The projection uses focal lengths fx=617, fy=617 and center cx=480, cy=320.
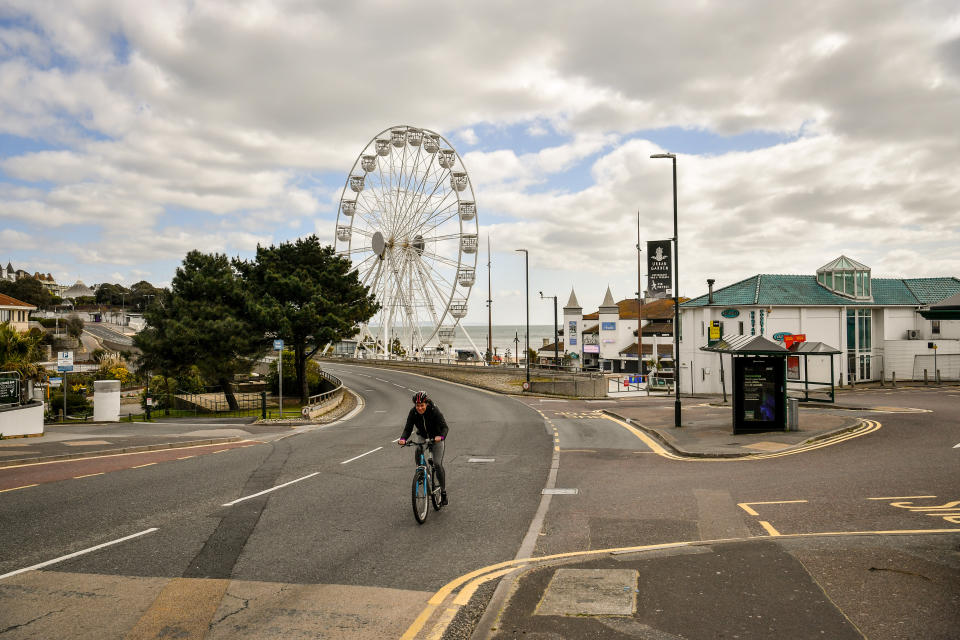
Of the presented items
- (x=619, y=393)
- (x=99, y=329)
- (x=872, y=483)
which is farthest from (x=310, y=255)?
(x=99, y=329)

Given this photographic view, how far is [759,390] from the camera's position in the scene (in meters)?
18.0

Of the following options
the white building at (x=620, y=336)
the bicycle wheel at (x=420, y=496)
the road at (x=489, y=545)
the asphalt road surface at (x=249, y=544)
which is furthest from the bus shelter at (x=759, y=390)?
the white building at (x=620, y=336)

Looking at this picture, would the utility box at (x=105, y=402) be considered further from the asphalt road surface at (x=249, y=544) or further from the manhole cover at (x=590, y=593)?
the manhole cover at (x=590, y=593)

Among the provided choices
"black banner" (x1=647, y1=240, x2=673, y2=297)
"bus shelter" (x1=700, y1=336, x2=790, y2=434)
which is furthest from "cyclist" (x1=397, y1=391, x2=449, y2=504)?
"black banner" (x1=647, y1=240, x2=673, y2=297)

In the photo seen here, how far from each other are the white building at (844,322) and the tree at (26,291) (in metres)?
125

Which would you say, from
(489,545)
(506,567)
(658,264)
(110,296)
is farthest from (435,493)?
(110,296)

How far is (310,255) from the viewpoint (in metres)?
39.5

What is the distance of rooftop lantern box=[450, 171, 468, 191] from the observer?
181 ft

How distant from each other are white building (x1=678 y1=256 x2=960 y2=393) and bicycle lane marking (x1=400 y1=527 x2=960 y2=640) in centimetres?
3652

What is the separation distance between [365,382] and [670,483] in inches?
1605

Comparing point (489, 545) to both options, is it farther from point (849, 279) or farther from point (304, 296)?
point (849, 279)

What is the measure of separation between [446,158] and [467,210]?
510 centimetres

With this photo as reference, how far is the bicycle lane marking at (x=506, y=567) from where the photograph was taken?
5480mm

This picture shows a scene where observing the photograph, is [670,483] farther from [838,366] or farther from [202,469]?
[838,366]
